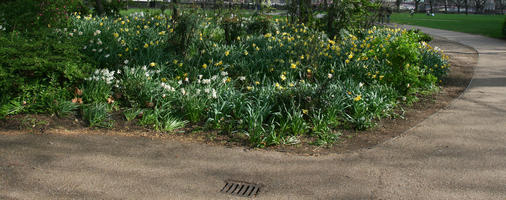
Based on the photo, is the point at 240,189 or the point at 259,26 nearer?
the point at 240,189

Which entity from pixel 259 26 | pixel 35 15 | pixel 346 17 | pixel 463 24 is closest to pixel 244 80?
pixel 259 26

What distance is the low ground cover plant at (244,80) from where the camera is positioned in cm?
479

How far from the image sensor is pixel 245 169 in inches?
147

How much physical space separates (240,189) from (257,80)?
313 cm

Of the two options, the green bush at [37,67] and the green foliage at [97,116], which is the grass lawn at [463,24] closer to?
the green bush at [37,67]

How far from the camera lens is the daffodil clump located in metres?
4.80

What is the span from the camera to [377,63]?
23.5 feet

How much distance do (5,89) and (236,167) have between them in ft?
9.15

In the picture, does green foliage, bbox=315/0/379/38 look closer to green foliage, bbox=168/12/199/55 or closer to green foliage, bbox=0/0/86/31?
green foliage, bbox=168/12/199/55

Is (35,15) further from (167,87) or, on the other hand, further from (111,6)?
(167,87)

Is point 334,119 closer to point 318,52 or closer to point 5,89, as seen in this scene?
point 318,52

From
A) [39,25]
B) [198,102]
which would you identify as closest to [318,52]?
[198,102]

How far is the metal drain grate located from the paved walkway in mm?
59

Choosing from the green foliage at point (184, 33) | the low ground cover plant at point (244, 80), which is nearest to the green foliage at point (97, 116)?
the low ground cover plant at point (244, 80)
